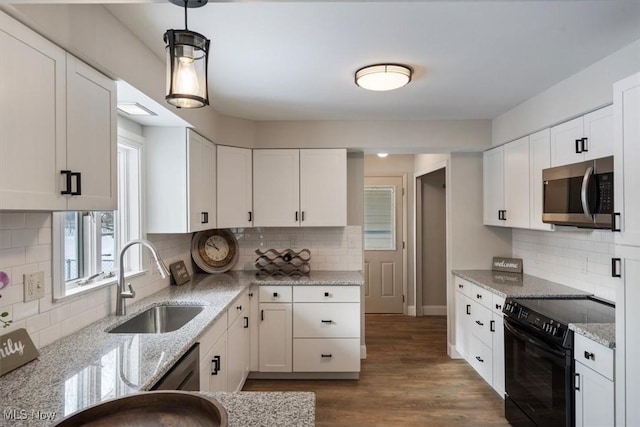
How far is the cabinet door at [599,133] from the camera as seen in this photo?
2.29m

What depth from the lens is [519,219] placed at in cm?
326

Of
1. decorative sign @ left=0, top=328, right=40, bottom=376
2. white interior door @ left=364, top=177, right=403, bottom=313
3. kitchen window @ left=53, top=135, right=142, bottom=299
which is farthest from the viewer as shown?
white interior door @ left=364, top=177, right=403, bottom=313

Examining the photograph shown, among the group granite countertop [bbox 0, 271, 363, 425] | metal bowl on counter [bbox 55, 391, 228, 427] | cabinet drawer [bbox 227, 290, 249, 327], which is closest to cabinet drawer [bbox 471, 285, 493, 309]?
cabinet drawer [bbox 227, 290, 249, 327]

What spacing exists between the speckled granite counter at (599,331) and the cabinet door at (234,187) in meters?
2.66

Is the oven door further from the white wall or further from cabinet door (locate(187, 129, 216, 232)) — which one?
cabinet door (locate(187, 129, 216, 232))

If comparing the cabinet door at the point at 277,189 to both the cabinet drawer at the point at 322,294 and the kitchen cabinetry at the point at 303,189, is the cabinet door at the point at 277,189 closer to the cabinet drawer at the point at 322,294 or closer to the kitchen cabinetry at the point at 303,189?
the kitchen cabinetry at the point at 303,189

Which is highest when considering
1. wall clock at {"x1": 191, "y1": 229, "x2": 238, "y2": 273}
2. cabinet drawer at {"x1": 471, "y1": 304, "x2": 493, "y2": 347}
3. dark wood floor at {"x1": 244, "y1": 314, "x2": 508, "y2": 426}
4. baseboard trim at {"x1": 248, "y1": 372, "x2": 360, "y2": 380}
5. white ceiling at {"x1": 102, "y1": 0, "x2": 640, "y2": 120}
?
white ceiling at {"x1": 102, "y1": 0, "x2": 640, "y2": 120}

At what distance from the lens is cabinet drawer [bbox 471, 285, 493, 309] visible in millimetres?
3119

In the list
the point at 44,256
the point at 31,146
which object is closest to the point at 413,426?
the point at 44,256

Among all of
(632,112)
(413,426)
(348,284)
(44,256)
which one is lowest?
(413,426)

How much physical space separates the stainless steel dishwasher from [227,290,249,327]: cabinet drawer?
686mm

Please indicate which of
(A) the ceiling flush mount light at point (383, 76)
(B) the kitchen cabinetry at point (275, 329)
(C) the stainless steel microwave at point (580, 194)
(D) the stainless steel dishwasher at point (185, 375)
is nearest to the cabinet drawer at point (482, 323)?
(C) the stainless steel microwave at point (580, 194)

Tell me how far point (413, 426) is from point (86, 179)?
8.37 feet

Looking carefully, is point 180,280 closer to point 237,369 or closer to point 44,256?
point 237,369
